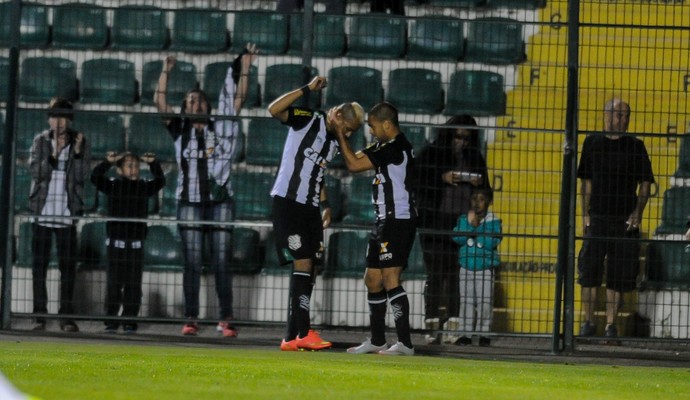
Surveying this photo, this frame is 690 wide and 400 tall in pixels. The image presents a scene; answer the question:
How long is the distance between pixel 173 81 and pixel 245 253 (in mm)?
1789

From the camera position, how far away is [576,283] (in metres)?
11.9

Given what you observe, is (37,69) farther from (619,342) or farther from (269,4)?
(619,342)

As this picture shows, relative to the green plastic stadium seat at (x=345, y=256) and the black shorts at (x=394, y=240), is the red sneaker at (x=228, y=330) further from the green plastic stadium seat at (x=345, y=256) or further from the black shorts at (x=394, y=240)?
the black shorts at (x=394, y=240)

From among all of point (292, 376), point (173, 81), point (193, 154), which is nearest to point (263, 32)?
point (173, 81)

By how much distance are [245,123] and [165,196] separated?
1.06 metres

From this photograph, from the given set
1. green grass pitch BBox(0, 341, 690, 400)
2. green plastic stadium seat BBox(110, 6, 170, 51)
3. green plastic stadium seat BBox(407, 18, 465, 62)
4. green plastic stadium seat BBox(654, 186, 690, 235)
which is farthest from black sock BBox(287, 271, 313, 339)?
green plastic stadium seat BBox(110, 6, 170, 51)

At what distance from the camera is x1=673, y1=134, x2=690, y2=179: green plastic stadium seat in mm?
11766

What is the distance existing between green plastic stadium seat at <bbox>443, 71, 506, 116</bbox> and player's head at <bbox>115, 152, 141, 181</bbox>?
2.86m

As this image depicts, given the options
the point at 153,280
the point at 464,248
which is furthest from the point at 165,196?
the point at 464,248

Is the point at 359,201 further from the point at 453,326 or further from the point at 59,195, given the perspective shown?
the point at 59,195

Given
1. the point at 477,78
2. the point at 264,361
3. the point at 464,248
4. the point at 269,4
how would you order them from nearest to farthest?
the point at 264,361, the point at 464,248, the point at 477,78, the point at 269,4

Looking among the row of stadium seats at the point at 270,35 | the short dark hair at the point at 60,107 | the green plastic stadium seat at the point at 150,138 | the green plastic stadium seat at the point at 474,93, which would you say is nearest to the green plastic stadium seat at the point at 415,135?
the green plastic stadium seat at the point at 474,93

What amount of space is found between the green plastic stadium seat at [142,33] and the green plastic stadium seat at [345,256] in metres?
2.74

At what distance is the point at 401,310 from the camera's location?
1068cm
